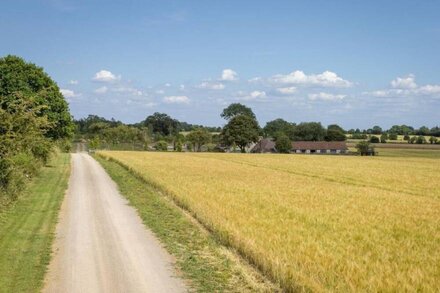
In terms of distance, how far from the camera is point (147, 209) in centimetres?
2116

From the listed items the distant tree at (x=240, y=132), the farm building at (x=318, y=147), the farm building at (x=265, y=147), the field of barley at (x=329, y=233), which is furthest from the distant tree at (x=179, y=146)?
the field of barley at (x=329, y=233)

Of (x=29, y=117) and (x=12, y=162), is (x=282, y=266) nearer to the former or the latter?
(x=12, y=162)

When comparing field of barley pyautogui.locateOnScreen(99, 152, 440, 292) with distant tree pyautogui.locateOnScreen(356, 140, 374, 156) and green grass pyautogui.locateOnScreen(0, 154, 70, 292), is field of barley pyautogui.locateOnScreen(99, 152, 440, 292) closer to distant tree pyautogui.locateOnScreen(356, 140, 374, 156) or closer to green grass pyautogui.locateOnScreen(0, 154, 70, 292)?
green grass pyautogui.locateOnScreen(0, 154, 70, 292)

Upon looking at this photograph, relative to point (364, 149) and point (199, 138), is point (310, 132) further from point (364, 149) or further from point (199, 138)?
point (364, 149)

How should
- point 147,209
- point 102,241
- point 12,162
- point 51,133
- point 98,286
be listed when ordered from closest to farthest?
point 98,286, point 102,241, point 147,209, point 12,162, point 51,133

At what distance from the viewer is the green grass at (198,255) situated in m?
10.3

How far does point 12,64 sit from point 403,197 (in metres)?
30.7

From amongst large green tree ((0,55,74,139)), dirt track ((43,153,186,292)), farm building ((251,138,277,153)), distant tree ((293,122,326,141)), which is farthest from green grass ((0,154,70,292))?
distant tree ((293,122,326,141))

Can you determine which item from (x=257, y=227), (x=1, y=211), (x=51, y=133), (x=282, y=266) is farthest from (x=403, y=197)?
(x=51, y=133)

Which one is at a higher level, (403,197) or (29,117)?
(29,117)

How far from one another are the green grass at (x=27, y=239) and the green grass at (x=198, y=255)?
11.1 ft

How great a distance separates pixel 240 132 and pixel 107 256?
4510 inches

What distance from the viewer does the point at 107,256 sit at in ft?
41.3

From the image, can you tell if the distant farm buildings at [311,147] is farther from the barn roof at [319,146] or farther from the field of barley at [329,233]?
the field of barley at [329,233]
